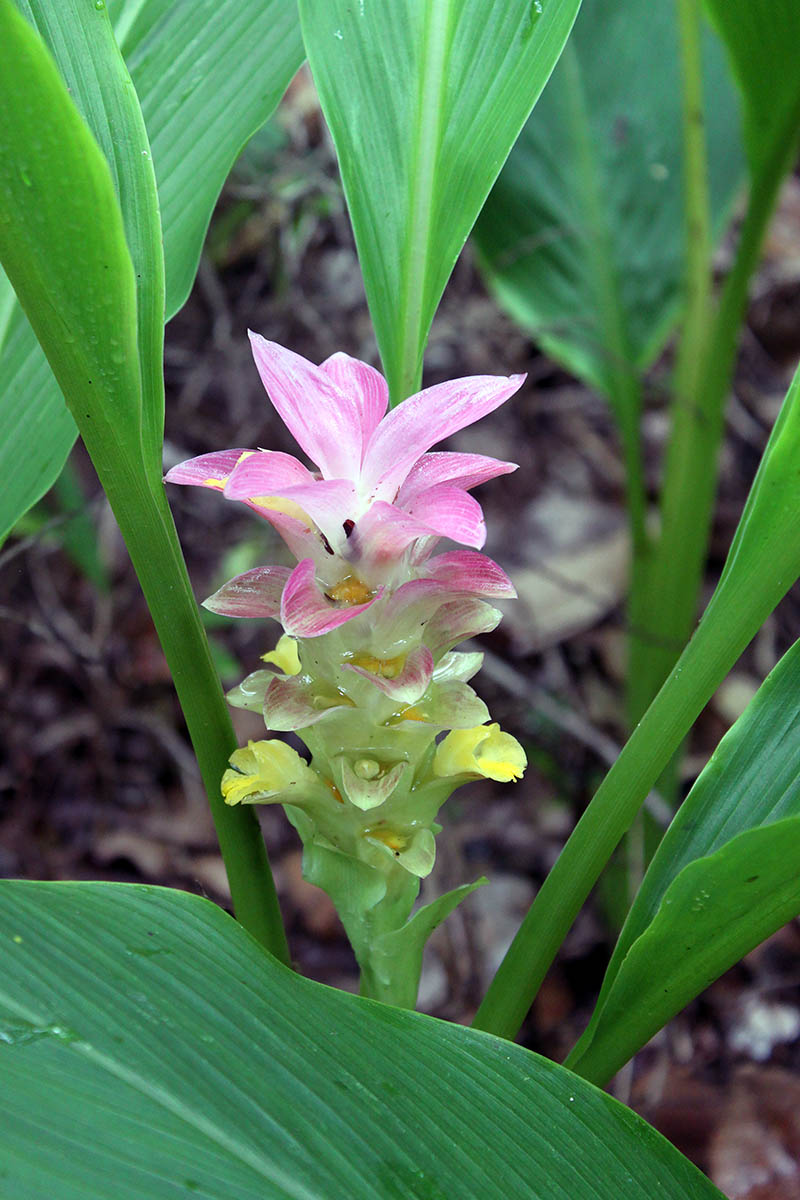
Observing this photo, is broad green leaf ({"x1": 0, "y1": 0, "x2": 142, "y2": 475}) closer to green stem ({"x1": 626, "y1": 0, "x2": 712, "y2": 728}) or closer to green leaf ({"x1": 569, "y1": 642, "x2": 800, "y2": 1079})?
green leaf ({"x1": 569, "y1": 642, "x2": 800, "y2": 1079})

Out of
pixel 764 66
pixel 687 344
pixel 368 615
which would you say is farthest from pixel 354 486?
pixel 687 344

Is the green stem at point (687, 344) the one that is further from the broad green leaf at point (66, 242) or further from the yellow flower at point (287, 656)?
the broad green leaf at point (66, 242)

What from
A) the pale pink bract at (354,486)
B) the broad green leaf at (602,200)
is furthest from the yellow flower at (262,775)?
the broad green leaf at (602,200)

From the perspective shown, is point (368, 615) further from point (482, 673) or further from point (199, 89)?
point (482, 673)

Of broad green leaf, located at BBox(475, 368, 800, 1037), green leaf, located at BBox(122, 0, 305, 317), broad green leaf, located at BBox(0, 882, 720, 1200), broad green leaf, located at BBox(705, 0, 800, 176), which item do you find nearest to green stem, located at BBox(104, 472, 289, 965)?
broad green leaf, located at BBox(0, 882, 720, 1200)

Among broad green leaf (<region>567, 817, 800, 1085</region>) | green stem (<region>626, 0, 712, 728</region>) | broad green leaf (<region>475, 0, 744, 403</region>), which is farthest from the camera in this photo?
broad green leaf (<region>475, 0, 744, 403</region>)

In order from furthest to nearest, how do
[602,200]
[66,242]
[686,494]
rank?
1. [602,200]
2. [686,494]
3. [66,242]
